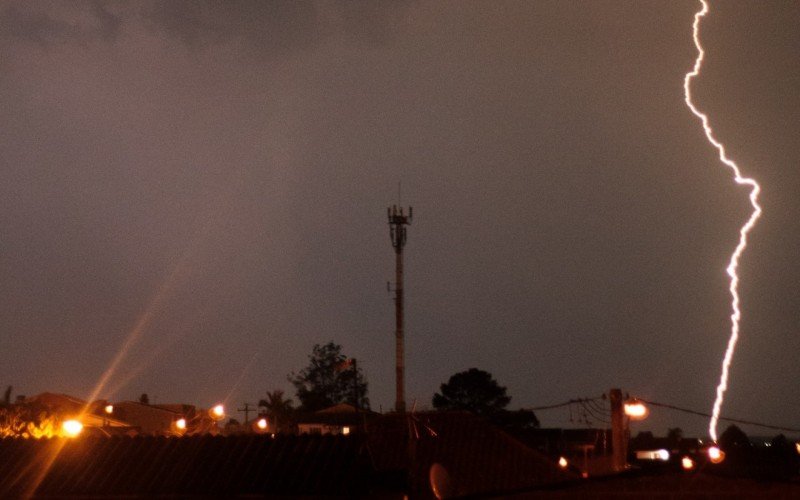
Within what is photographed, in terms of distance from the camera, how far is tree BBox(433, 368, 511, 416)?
5919cm

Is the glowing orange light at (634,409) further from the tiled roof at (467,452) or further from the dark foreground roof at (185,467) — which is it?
the dark foreground roof at (185,467)

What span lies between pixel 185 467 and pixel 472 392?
164 ft

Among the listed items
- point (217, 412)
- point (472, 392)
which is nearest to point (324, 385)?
point (472, 392)

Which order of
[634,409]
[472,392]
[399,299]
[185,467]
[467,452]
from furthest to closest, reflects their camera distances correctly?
[472,392] → [399,299] → [467,452] → [634,409] → [185,467]

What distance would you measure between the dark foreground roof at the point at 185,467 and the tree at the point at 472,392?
4877 cm

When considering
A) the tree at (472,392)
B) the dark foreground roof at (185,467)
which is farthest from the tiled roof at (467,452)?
the tree at (472,392)

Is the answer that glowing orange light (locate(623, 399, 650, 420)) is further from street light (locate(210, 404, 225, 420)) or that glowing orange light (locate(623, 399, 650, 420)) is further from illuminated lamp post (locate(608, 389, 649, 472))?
street light (locate(210, 404, 225, 420))

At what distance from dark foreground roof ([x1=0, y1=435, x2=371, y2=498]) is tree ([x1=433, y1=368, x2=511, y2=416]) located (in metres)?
48.8

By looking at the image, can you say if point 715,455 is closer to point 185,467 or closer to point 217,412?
point 185,467

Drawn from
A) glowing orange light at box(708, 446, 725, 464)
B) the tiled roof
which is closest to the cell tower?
the tiled roof

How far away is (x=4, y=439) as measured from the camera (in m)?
12.1

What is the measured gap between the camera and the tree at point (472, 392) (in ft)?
194

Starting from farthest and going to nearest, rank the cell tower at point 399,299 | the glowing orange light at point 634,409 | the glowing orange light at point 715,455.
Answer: the cell tower at point 399,299, the glowing orange light at point 634,409, the glowing orange light at point 715,455

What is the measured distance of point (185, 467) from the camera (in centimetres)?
1084
